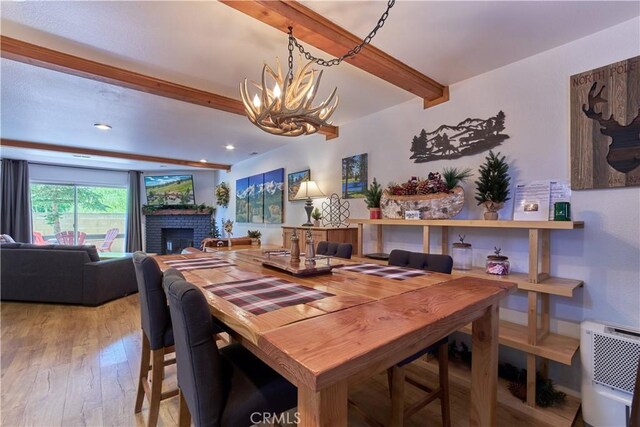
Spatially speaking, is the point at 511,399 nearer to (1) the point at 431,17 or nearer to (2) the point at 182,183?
(1) the point at 431,17

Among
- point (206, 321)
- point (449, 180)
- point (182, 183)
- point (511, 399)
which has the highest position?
point (182, 183)

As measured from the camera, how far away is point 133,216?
23.7ft

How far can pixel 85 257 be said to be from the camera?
3.64 m

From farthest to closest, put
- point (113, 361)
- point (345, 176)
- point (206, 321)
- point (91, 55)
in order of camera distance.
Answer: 1. point (345, 176)
2. point (113, 361)
3. point (91, 55)
4. point (206, 321)

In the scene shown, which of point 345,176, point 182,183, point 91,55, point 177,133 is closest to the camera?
point 91,55

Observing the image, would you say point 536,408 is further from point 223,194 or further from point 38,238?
point 38,238

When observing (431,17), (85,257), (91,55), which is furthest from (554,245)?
(85,257)

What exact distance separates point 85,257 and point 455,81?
4.76 metres

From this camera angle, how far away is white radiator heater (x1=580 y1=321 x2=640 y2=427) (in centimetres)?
147

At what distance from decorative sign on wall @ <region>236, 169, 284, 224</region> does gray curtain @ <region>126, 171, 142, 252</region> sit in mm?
3025

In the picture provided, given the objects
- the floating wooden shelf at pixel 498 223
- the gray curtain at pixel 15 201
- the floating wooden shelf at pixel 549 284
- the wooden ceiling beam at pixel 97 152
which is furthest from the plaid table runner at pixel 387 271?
the gray curtain at pixel 15 201

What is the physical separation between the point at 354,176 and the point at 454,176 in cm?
132

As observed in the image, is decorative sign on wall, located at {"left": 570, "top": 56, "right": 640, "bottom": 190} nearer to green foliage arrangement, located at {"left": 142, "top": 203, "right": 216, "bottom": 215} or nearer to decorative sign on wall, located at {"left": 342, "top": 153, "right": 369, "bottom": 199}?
decorative sign on wall, located at {"left": 342, "top": 153, "right": 369, "bottom": 199}

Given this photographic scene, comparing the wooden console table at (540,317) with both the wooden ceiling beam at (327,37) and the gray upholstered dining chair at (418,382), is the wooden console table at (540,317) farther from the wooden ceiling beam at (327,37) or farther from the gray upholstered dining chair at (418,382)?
the wooden ceiling beam at (327,37)
